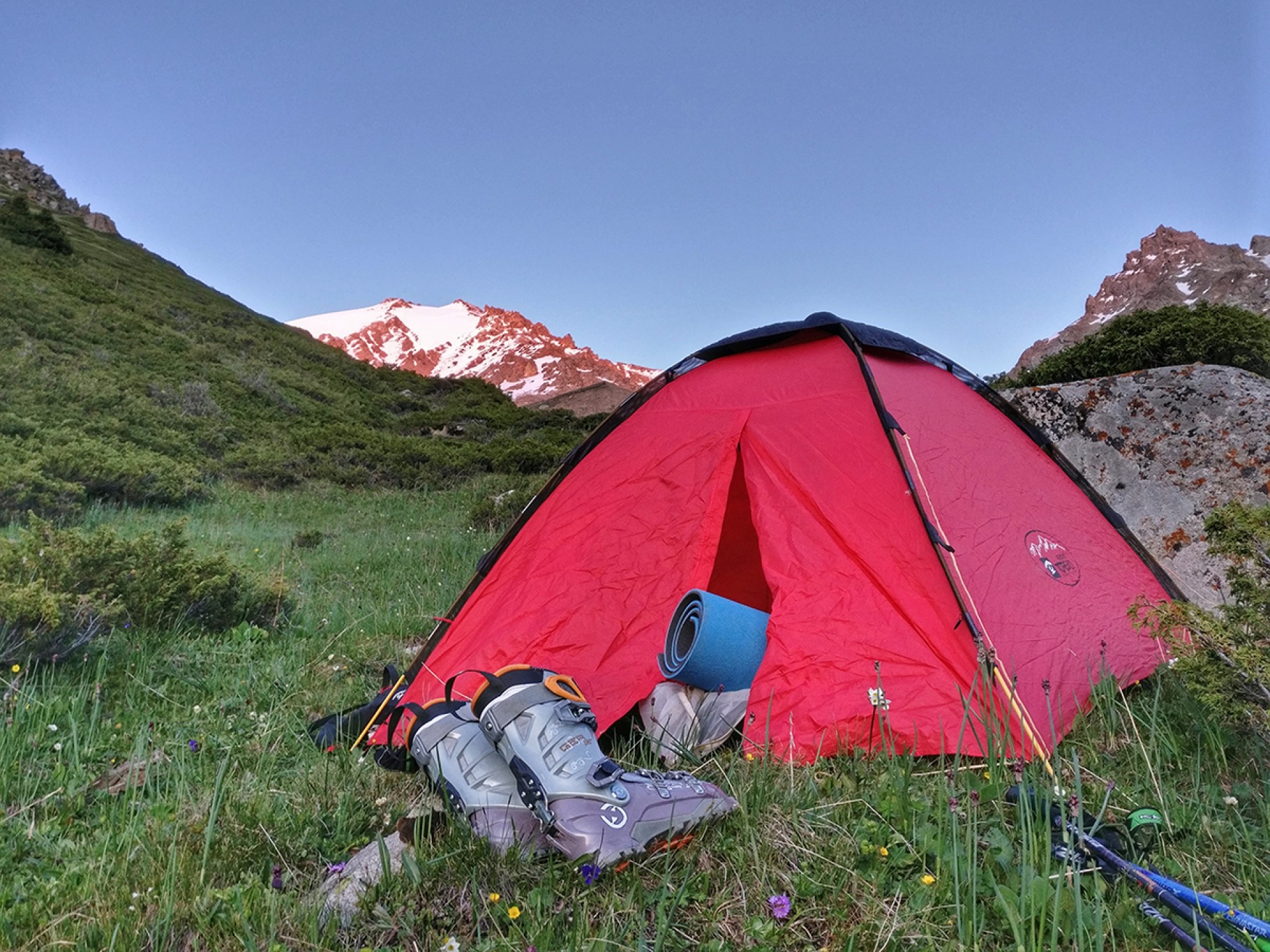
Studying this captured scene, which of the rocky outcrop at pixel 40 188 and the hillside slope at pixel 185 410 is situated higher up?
the rocky outcrop at pixel 40 188

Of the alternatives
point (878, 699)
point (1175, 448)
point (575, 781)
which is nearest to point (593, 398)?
point (1175, 448)

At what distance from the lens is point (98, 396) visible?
10.9 metres

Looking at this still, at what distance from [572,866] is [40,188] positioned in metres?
57.2

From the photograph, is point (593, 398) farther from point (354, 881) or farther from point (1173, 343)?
point (354, 881)

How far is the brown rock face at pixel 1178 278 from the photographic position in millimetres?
42938

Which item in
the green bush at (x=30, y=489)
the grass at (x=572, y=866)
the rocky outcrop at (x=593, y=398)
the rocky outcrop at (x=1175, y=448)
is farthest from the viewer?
the rocky outcrop at (x=593, y=398)

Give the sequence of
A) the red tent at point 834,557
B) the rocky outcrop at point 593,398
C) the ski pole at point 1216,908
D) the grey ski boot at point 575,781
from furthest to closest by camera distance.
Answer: the rocky outcrop at point 593,398 → the red tent at point 834,557 → the grey ski boot at point 575,781 → the ski pole at point 1216,908

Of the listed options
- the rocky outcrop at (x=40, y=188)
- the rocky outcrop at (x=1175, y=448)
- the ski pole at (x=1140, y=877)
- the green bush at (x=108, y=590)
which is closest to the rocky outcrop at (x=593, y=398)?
the rocky outcrop at (x=1175, y=448)

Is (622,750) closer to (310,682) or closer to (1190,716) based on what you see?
(310,682)

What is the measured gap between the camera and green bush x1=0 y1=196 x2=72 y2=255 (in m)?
20.7

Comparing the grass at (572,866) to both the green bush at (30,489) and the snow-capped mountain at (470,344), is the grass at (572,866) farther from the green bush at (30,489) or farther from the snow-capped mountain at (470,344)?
the snow-capped mountain at (470,344)

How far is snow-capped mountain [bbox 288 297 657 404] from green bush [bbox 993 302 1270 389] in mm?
60418

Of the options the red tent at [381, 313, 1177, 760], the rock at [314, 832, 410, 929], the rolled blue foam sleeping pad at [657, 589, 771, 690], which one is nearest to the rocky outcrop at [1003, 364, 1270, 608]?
the red tent at [381, 313, 1177, 760]

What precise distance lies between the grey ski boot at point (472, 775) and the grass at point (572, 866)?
2.9 inches
